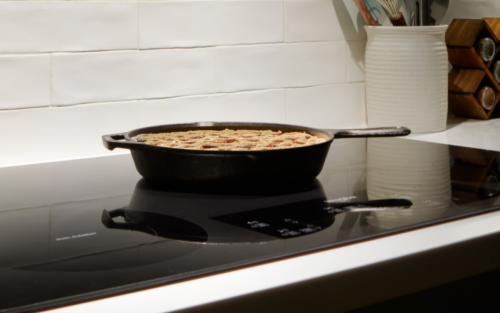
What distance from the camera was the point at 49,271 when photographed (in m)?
0.48

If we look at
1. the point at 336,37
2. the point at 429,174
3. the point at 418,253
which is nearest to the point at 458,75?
the point at 336,37

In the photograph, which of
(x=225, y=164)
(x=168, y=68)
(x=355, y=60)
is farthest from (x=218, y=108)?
(x=225, y=164)

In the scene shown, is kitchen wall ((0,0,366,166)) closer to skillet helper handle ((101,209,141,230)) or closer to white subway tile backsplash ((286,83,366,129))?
white subway tile backsplash ((286,83,366,129))

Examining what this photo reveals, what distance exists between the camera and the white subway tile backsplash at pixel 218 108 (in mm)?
1189

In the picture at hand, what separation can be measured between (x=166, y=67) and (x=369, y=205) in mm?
657

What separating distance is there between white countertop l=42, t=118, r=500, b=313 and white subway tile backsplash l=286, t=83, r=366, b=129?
0.78 meters

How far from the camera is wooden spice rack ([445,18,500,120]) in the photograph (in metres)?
1.45

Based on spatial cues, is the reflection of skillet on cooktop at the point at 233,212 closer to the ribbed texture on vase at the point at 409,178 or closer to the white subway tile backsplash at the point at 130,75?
the ribbed texture on vase at the point at 409,178

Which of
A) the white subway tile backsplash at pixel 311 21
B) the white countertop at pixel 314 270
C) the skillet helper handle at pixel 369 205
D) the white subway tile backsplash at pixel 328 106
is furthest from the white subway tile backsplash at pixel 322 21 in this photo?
the white countertop at pixel 314 270

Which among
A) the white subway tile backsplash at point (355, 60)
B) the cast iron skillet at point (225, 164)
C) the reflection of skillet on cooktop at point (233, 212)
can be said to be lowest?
the reflection of skillet on cooktop at point (233, 212)

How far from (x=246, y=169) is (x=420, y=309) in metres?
0.29

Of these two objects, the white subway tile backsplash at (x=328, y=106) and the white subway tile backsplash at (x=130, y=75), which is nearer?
the white subway tile backsplash at (x=130, y=75)

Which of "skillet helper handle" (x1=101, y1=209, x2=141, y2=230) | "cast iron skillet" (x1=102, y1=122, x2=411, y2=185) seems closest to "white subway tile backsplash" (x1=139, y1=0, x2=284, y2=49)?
"cast iron skillet" (x1=102, y1=122, x2=411, y2=185)

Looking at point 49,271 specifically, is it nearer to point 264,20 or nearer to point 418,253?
point 418,253
